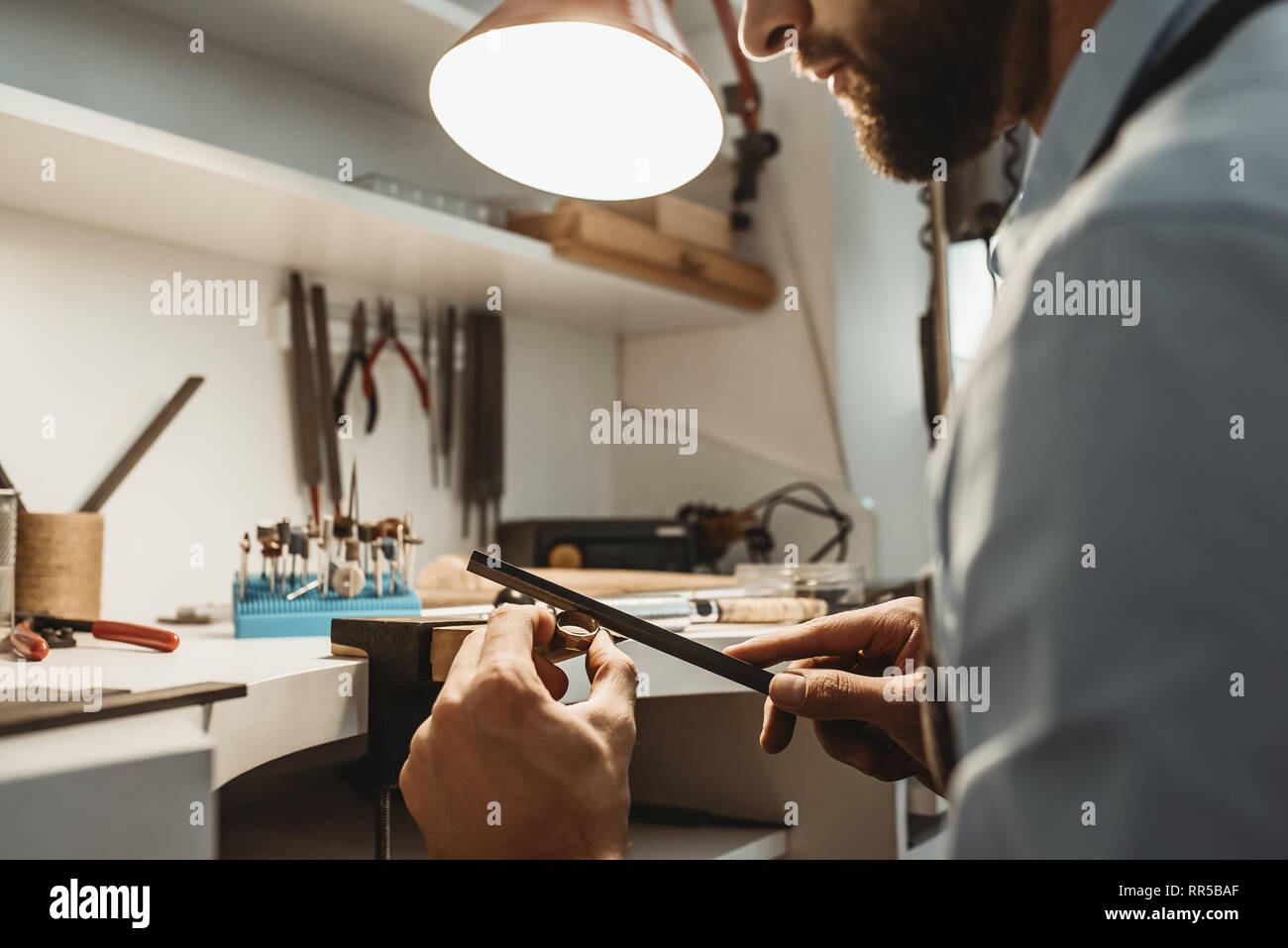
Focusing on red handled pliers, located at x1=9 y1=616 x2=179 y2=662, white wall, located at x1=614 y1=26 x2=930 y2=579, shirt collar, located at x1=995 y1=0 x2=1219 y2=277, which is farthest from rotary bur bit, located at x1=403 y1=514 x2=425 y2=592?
white wall, located at x1=614 y1=26 x2=930 y2=579

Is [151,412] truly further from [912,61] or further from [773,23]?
[912,61]

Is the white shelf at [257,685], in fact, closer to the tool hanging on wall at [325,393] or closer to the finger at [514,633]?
the finger at [514,633]

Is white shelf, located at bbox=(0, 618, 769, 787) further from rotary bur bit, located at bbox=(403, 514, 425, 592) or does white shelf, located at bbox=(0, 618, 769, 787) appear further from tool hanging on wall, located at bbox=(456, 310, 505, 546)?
tool hanging on wall, located at bbox=(456, 310, 505, 546)

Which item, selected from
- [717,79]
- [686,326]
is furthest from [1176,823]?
[717,79]

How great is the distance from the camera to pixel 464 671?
57 cm

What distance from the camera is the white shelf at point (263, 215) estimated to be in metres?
1.02

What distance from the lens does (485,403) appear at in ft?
6.09

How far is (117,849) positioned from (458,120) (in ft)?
2.40

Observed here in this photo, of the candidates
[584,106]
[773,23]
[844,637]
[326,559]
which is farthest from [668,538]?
[773,23]

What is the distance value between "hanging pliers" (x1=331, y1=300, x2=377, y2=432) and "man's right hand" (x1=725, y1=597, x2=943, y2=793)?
41.4 inches

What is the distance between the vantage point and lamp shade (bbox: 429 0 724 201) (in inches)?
36.6

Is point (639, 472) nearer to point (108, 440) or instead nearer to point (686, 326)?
point (686, 326)

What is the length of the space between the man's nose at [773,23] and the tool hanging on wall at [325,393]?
42.5 inches
